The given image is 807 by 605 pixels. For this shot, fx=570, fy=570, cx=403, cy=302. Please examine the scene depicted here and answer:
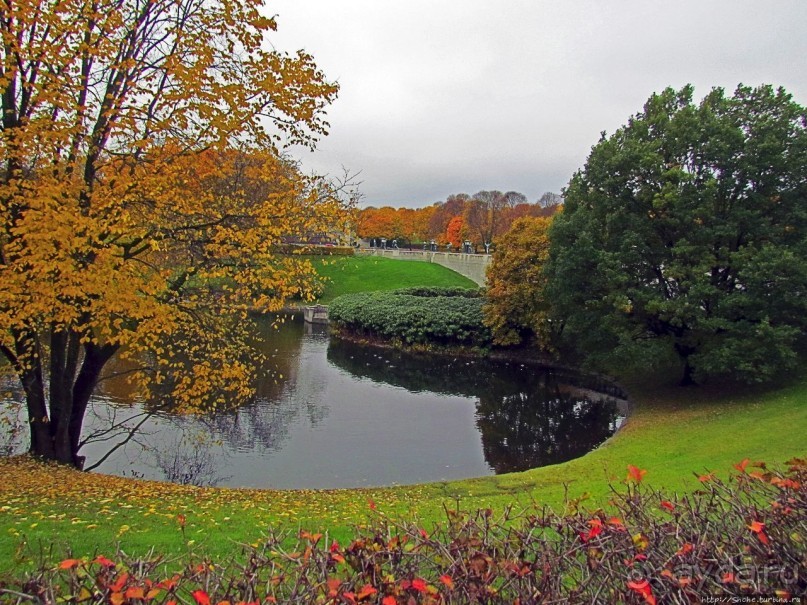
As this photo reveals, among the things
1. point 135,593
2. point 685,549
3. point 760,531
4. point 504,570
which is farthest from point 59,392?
point 760,531

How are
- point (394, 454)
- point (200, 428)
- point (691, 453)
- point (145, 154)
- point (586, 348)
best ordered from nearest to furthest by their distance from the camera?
1. point (145, 154)
2. point (691, 453)
3. point (394, 454)
4. point (200, 428)
5. point (586, 348)

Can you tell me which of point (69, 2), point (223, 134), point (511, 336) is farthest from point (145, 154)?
point (511, 336)

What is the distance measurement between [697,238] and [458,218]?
74.1 meters

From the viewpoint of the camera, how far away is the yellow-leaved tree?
8727mm

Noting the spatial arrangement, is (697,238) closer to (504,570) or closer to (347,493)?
(347,493)

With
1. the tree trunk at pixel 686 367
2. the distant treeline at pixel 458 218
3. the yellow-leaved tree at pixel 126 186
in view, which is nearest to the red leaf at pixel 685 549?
the yellow-leaved tree at pixel 126 186

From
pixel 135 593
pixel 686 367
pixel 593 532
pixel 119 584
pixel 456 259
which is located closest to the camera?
pixel 135 593

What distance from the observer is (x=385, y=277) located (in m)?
60.6

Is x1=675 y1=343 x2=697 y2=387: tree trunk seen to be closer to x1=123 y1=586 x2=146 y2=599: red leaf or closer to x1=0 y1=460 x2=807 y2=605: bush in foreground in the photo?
x1=0 y1=460 x2=807 y2=605: bush in foreground

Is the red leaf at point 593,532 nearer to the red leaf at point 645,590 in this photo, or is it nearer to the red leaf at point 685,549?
the red leaf at point 685,549

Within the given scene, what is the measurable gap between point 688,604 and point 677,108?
67.3 feet

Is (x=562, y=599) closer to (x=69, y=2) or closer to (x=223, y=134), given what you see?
(x=223, y=134)

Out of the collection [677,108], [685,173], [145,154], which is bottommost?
[145,154]

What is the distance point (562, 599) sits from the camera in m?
3.06
